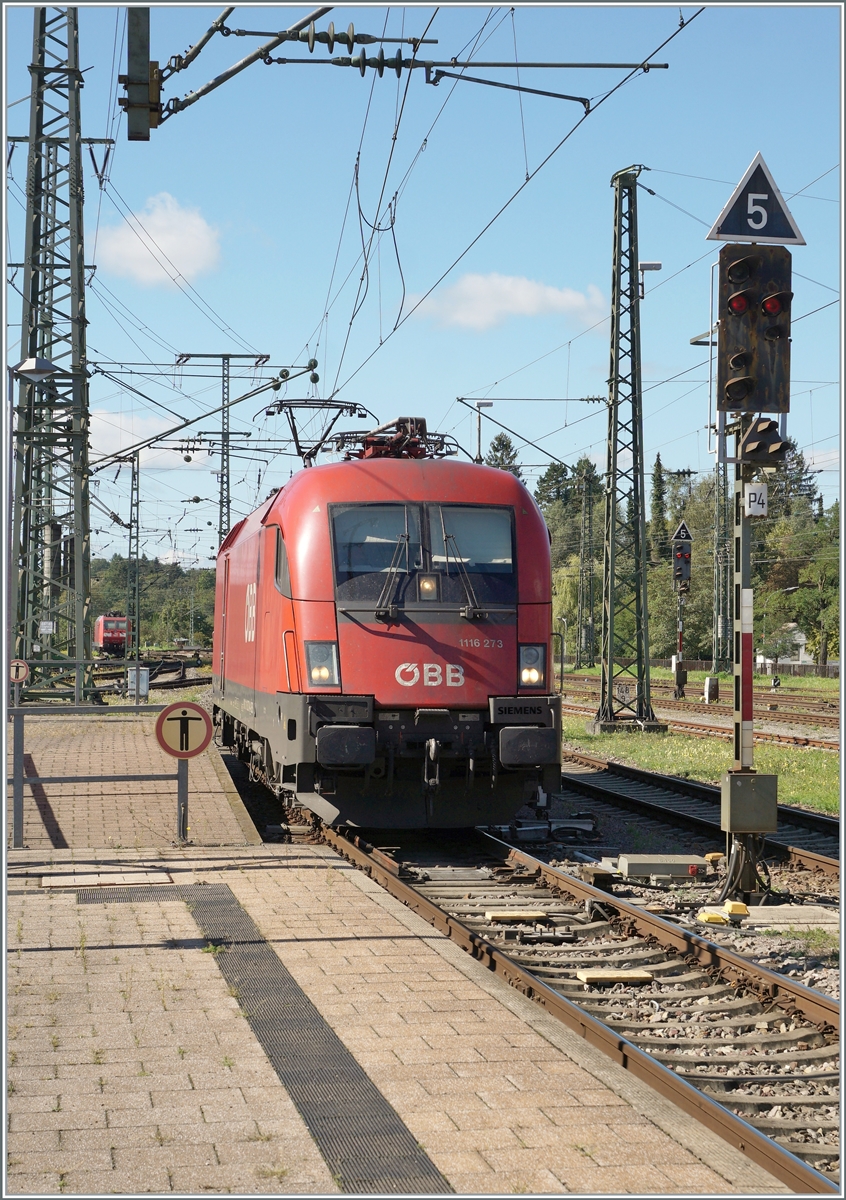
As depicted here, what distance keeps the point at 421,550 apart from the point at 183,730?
2643mm

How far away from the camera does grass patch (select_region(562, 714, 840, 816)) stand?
53.7 ft

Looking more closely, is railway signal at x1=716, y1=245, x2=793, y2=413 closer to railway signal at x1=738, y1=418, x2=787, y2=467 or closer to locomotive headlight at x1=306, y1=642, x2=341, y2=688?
railway signal at x1=738, y1=418, x2=787, y2=467

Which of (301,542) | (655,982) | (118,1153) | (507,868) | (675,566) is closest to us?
(118,1153)

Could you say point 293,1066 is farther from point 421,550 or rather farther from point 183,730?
point 421,550

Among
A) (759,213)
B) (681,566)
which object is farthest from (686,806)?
(681,566)

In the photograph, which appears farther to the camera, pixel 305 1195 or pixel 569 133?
pixel 569 133

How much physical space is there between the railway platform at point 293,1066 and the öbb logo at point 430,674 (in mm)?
2227

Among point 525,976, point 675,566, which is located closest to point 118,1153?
point 525,976

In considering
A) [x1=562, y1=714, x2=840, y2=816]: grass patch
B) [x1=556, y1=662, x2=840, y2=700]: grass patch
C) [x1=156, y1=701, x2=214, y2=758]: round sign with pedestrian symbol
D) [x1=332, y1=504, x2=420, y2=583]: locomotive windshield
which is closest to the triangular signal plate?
[x1=332, y1=504, x2=420, y2=583]: locomotive windshield

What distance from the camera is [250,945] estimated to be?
305 inches

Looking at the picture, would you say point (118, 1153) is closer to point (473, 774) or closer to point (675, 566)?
point (473, 774)

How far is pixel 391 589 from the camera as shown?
11.4 meters

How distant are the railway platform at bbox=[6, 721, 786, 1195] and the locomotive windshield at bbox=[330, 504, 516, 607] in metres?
Answer: 3.01

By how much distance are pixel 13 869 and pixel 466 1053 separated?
5.60 meters
